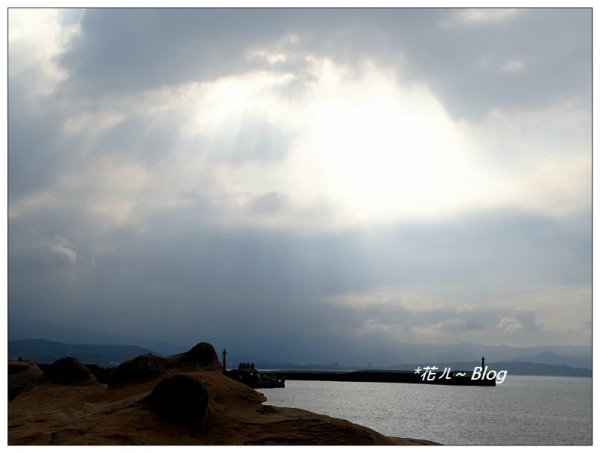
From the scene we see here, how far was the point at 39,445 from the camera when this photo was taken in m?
10.7

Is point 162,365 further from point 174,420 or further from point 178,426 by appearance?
point 178,426

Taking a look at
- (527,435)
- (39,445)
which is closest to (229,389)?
(39,445)

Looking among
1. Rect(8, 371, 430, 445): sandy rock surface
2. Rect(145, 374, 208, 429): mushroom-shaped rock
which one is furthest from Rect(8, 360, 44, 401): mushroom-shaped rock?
Rect(145, 374, 208, 429): mushroom-shaped rock

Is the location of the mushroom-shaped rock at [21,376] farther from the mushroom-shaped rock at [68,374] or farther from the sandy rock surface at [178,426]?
the sandy rock surface at [178,426]

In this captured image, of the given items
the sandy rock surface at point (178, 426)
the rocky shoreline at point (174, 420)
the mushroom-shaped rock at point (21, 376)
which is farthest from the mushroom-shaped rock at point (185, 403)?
the mushroom-shaped rock at point (21, 376)

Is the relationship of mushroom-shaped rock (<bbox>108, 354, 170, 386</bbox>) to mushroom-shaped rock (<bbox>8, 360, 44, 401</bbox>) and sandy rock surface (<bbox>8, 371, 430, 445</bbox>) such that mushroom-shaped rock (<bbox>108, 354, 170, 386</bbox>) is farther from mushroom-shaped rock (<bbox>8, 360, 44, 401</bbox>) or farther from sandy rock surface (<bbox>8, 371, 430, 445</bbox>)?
mushroom-shaped rock (<bbox>8, 360, 44, 401</bbox>)

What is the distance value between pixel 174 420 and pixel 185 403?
1.38ft

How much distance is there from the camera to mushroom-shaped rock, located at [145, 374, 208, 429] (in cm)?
1235

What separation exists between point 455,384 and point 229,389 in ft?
397

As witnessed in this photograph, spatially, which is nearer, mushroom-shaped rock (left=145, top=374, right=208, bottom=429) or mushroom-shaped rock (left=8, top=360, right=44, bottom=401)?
mushroom-shaped rock (left=145, top=374, right=208, bottom=429)

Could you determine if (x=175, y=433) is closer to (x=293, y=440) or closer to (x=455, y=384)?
(x=293, y=440)

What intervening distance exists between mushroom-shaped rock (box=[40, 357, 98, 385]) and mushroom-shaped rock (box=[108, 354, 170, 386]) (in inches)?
79.1

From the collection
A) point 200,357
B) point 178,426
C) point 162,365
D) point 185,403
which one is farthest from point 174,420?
point 200,357

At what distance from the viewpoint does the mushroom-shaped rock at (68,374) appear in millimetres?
17734
